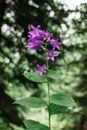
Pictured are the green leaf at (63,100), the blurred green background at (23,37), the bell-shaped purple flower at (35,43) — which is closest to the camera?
the green leaf at (63,100)

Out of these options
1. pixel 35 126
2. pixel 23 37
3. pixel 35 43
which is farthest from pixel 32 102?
pixel 23 37

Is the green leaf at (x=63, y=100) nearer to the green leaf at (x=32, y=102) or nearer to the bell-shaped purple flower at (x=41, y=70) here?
the green leaf at (x=32, y=102)

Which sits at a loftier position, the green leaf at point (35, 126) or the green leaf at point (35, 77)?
the green leaf at point (35, 77)

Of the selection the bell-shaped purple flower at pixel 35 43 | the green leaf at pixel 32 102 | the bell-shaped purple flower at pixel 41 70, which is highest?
the bell-shaped purple flower at pixel 35 43

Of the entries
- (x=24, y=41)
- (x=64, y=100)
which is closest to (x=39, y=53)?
(x=24, y=41)

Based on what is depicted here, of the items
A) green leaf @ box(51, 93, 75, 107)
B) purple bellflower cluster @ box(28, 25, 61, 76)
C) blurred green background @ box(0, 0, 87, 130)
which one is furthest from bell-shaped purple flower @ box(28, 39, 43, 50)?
blurred green background @ box(0, 0, 87, 130)

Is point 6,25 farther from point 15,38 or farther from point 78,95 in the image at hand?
point 78,95

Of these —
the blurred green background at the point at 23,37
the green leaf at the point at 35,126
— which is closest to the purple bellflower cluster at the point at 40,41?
the green leaf at the point at 35,126

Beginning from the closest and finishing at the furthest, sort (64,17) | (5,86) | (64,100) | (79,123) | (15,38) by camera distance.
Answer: (64,100), (64,17), (15,38), (5,86), (79,123)
